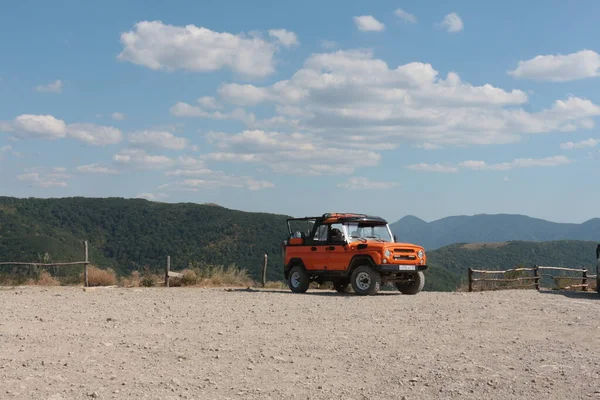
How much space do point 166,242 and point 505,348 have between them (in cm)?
7137

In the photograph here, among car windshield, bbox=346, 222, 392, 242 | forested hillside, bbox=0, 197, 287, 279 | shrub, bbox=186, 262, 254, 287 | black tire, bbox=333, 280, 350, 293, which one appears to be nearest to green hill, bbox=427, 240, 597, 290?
forested hillside, bbox=0, 197, 287, 279

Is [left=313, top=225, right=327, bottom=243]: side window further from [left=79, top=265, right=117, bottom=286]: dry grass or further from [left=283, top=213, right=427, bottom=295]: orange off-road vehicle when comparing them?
[left=79, top=265, right=117, bottom=286]: dry grass

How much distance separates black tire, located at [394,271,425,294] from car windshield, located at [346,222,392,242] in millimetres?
1289

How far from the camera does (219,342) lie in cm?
1016

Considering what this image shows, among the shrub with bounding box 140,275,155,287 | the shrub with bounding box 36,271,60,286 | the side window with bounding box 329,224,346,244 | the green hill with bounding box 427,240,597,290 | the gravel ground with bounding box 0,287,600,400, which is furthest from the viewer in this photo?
the green hill with bounding box 427,240,597,290

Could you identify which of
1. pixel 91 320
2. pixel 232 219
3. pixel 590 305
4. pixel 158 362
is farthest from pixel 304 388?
pixel 232 219

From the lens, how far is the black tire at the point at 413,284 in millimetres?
19656

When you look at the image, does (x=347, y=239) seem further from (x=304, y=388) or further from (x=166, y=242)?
(x=166, y=242)

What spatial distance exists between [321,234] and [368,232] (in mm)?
1362

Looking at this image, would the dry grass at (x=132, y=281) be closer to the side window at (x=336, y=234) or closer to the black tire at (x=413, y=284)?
the side window at (x=336, y=234)

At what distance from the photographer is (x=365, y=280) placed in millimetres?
18703

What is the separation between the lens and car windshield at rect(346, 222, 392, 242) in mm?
19422

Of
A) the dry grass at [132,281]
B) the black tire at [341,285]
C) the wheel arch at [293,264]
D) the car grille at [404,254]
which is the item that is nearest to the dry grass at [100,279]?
the dry grass at [132,281]

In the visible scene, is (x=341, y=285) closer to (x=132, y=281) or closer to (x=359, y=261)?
(x=359, y=261)
